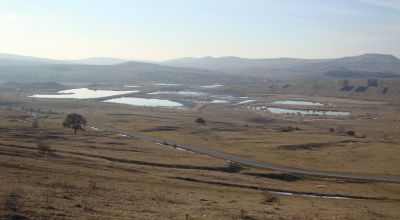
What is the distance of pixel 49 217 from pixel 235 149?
91810mm

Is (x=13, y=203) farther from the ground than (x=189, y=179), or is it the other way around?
(x=13, y=203)

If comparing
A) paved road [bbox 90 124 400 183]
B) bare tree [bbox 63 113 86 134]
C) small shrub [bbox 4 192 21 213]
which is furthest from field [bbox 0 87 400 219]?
paved road [bbox 90 124 400 183]

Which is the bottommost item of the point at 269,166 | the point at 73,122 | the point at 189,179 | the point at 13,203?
the point at 269,166

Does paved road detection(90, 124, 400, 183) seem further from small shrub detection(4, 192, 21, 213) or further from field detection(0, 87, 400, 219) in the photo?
small shrub detection(4, 192, 21, 213)

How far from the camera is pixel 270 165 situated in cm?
9844

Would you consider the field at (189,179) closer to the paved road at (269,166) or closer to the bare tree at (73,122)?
the bare tree at (73,122)

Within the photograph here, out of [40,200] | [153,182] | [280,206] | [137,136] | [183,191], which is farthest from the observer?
[137,136]

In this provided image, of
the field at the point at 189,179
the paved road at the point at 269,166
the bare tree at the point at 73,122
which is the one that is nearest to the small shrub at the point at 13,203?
the field at the point at 189,179

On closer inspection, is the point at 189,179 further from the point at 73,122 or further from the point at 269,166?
the point at 73,122

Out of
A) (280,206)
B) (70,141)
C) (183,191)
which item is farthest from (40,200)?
(70,141)

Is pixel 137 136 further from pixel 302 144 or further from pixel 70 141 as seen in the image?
pixel 302 144

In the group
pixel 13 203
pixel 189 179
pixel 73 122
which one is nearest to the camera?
pixel 13 203

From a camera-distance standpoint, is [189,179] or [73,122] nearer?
[189,179]

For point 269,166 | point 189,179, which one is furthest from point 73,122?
point 189,179
